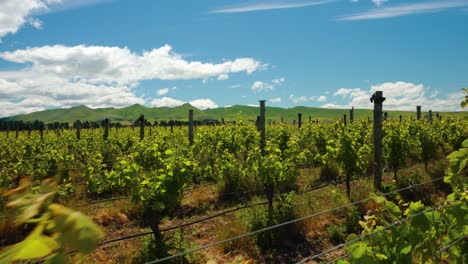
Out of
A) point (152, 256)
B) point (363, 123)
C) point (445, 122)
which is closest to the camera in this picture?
point (152, 256)

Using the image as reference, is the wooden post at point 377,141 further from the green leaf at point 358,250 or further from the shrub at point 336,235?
the green leaf at point 358,250

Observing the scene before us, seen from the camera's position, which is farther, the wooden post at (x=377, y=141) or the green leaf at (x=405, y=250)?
the wooden post at (x=377, y=141)

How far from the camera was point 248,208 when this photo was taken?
344 inches

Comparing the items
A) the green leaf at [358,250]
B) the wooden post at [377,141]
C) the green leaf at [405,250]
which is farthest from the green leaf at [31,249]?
the wooden post at [377,141]

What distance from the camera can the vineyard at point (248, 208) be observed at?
0.96 m

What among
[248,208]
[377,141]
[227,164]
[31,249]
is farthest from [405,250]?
[227,164]

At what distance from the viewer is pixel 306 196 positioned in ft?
31.1

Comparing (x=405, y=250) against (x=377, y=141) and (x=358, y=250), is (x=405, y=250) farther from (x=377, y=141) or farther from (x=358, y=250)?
(x=377, y=141)

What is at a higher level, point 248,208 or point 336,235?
point 248,208

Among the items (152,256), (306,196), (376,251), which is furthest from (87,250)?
(306,196)

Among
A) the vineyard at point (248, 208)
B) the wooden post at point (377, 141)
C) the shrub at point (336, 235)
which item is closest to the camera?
the vineyard at point (248, 208)

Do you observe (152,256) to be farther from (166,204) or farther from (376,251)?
(376,251)

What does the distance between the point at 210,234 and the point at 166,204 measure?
4.59 feet

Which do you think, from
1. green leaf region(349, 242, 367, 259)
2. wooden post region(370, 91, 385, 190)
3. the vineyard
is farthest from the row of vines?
green leaf region(349, 242, 367, 259)
